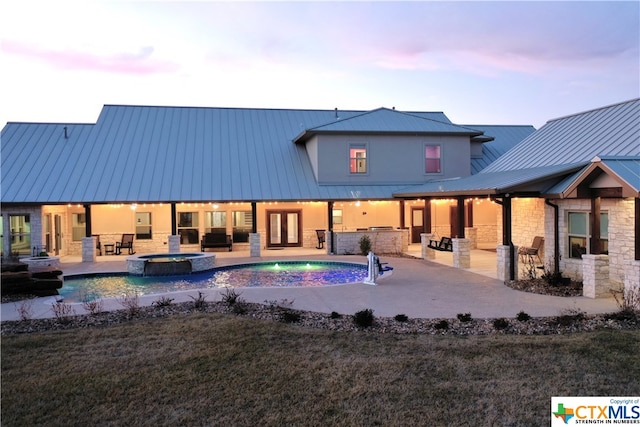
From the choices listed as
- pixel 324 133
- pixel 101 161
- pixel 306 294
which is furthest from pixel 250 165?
pixel 306 294

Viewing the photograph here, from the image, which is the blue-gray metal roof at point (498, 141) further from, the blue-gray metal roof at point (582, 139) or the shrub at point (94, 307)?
the shrub at point (94, 307)

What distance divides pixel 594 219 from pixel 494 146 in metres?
17.1

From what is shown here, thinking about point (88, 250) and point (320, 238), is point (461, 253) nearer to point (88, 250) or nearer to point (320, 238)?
point (320, 238)

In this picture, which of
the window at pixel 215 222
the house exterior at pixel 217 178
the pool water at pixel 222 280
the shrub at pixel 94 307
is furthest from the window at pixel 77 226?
the shrub at pixel 94 307

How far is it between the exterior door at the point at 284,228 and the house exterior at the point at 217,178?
0.18ft

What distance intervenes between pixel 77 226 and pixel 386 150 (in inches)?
633

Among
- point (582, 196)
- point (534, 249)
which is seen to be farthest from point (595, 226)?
point (534, 249)

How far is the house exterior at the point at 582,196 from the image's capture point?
1217 centimetres

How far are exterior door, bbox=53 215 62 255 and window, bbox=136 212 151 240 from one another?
137 inches

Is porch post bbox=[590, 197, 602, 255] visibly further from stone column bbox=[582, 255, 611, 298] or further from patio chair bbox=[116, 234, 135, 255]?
patio chair bbox=[116, 234, 135, 255]

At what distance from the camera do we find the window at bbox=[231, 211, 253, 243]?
82.8 ft

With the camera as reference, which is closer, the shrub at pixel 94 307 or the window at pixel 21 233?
the shrub at pixel 94 307

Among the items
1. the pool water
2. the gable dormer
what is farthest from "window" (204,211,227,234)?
the pool water

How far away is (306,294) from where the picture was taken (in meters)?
12.7
